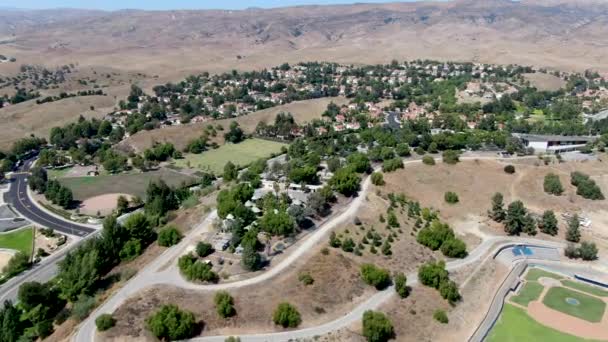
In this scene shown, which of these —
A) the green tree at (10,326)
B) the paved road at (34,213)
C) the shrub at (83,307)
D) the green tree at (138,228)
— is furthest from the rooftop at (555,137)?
the green tree at (10,326)

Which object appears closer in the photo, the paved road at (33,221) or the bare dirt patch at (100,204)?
the paved road at (33,221)

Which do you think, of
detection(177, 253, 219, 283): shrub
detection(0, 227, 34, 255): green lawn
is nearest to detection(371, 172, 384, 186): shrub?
detection(177, 253, 219, 283): shrub

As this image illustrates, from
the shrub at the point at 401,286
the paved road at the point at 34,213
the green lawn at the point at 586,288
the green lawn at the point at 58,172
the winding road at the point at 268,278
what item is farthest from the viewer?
the green lawn at the point at 58,172

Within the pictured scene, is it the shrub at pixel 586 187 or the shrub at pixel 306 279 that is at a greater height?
the shrub at pixel 586 187

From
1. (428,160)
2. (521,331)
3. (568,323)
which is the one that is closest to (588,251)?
(568,323)

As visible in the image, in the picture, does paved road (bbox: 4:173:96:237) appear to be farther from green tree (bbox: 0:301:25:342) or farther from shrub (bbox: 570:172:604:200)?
shrub (bbox: 570:172:604:200)

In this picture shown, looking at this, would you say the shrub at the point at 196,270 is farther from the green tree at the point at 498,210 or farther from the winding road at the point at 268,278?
the green tree at the point at 498,210

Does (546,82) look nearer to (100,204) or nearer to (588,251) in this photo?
(588,251)
